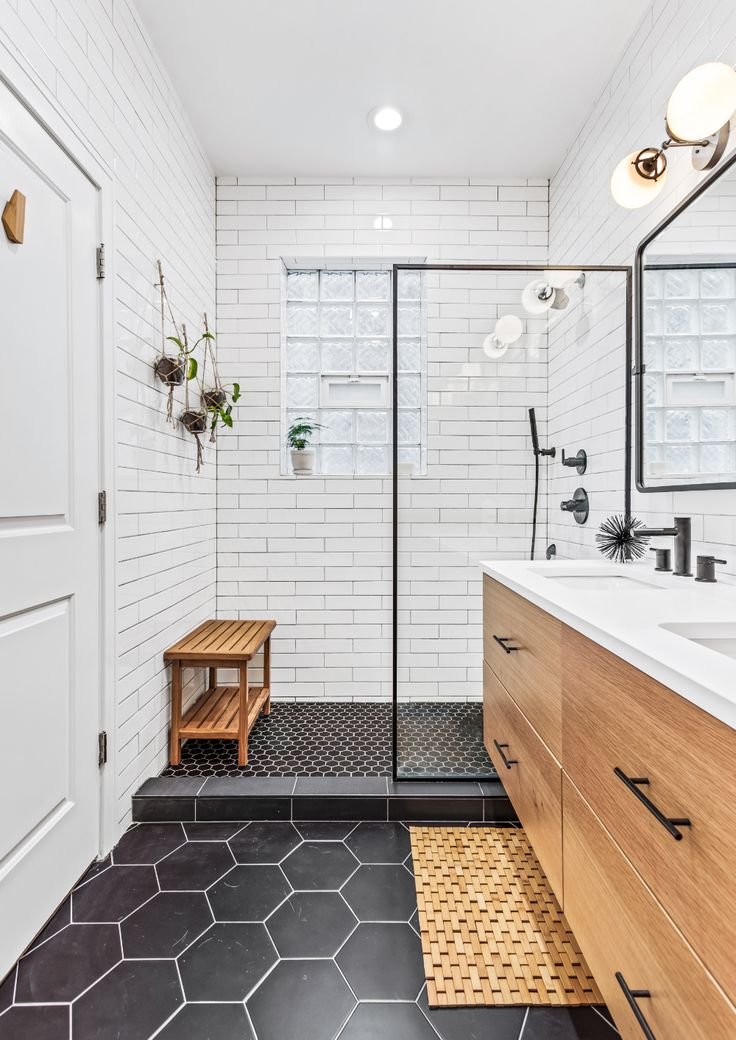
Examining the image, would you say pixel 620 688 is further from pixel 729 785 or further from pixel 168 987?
pixel 168 987

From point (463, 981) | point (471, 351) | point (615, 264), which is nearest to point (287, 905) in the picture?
point (463, 981)

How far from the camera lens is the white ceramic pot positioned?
9.82ft

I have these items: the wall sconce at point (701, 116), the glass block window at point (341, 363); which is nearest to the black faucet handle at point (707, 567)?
the wall sconce at point (701, 116)

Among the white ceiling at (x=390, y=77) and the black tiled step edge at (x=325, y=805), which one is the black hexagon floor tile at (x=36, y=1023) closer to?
the black tiled step edge at (x=325, y=805)

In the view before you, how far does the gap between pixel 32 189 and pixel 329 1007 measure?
206cm

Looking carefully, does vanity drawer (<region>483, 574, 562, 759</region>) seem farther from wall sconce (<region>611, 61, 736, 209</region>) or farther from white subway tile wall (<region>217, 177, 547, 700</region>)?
wall sconce (<region>611, 61, 736, 209</region>)

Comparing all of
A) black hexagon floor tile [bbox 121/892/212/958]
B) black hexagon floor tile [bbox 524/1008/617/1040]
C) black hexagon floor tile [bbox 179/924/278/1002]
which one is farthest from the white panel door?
black hexagon floor tile [bbox 524/1008/617/1040]

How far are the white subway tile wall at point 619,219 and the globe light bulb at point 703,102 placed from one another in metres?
0.11

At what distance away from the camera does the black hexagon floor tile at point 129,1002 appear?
3.84ft

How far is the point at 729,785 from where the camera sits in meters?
0.62

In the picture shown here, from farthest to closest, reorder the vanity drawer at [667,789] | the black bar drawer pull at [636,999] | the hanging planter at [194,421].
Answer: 1. the hanging planter at [194,421]
2. the black bar drawer pull at [636,999]
3. the vanity drawer at [667,789]

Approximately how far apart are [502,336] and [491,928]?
193 centimetres

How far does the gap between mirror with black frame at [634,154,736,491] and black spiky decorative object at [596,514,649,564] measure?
5.8 inches

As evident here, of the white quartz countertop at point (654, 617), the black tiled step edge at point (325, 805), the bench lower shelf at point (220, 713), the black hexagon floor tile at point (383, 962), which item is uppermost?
the white quartz countertop at point (654, 617)
